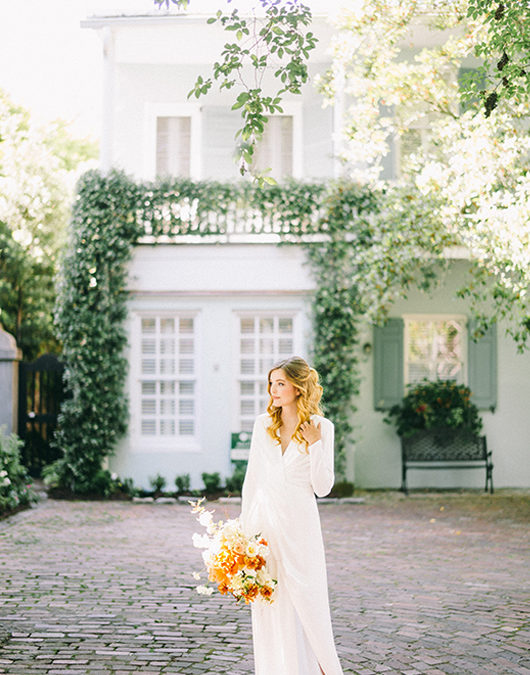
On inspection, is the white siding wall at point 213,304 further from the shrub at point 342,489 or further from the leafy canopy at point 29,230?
the leafy canopy at point 29,230

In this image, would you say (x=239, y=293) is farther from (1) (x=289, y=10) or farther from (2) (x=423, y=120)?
(1) (x=289, y=10)

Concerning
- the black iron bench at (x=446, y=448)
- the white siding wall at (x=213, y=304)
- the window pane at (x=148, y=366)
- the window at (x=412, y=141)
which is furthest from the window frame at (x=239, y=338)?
the window at (x=412, y=141)

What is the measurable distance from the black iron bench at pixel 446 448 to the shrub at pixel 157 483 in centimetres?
376

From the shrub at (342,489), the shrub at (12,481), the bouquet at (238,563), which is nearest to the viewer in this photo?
the bouquet at (238,563)

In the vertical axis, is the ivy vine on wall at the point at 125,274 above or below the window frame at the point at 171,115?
below

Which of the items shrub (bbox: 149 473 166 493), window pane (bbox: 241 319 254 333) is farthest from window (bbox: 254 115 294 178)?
shrub (bbox: 149 473 166 493)

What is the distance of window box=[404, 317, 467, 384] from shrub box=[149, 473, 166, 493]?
4.48 metres

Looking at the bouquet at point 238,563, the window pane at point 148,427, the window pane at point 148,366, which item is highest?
the window pane at point 148,366

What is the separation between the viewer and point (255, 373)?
1383cm

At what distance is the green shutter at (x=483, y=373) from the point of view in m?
14.7

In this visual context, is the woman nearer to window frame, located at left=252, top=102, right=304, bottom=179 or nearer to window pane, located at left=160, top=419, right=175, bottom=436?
window pane, located at left=160, top=419, right=175, bottom=436

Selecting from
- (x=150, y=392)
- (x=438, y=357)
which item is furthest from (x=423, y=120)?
(x=150, y=392)

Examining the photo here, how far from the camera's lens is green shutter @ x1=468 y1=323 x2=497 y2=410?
14.7m

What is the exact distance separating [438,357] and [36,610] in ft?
32.0
